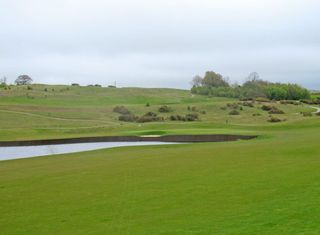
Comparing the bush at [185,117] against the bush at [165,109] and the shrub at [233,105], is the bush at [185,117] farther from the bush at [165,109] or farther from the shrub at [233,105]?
the shrub at [233,105]

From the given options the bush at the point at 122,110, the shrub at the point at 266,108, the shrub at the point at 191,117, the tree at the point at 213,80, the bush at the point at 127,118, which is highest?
the tree at the point at 213,80

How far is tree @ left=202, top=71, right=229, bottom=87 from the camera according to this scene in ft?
588

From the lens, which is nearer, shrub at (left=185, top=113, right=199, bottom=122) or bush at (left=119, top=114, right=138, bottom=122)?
shrub at (left=185, top=113, right=199, bottom=122)

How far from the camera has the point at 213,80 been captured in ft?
590

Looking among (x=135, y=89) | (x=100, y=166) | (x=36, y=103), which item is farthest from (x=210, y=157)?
(x=135, y=89)

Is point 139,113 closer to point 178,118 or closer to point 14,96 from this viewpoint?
point 178,118

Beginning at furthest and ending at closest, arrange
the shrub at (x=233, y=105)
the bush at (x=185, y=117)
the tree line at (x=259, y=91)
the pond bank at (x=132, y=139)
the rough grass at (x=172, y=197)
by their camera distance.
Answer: the tree line at (x=259, y=91) → the shrub at (x=233, y=105) → the bush at (x=185, y=117) → the pond bank at (x=132, y=139) → the rough grass at (x=172, y=197)

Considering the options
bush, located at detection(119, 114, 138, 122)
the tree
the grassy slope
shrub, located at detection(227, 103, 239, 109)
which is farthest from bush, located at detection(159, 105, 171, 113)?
the tree

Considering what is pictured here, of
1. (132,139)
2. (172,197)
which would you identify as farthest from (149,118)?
(172,197)

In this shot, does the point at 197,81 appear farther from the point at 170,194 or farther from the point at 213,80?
the point at 170,194

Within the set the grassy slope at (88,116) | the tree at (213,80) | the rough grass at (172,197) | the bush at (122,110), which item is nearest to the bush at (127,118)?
the grassy slope at (88,116)

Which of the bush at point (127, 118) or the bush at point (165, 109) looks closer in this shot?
the bush at point (127, 118)

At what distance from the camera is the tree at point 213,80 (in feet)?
588

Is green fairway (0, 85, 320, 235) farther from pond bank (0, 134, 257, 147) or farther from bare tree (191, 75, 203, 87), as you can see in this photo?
bare tree (191, 75, 203, 87)
